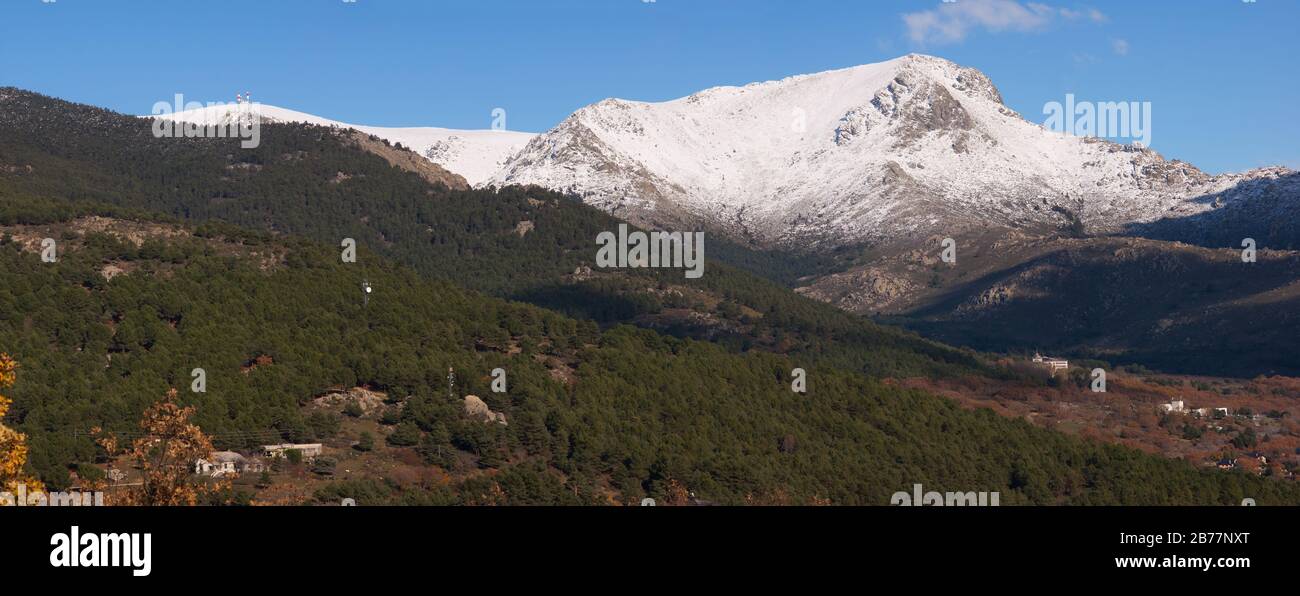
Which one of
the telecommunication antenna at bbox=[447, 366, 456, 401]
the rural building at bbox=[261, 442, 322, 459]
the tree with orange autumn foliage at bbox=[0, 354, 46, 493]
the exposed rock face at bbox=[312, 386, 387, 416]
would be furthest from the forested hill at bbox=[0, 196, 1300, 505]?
the tree with orange autumn foliage at bbox=[0, 354, 46, 493]

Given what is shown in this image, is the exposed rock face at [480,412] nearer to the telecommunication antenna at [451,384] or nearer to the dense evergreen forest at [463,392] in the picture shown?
the telecommunication antenna at [451,384]

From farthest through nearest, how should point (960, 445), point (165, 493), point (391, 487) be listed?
point (960, 445)
point (391, 487)
point (165, 493)

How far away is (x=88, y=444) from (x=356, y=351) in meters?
52.2

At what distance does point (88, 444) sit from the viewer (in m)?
104

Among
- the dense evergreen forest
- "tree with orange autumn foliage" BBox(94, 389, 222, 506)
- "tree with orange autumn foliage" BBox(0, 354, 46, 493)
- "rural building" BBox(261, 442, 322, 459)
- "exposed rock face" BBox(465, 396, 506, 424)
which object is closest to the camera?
"tree with orange autumn foliage" BBox(0, 354, 46, 493)

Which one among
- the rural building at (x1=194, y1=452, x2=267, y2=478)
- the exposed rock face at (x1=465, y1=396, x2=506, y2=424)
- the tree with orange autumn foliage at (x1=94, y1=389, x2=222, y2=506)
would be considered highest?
the tree with orange autumn foliage at (x1=94, y1=389, x2=222, y2=506)

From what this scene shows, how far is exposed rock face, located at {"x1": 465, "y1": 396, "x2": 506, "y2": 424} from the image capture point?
146m

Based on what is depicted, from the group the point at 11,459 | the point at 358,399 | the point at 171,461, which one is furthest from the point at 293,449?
the point at 11,459

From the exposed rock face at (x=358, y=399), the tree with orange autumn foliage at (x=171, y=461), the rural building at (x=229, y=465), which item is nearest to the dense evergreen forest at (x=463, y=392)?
the exposed rock face at (x=358, y=399)

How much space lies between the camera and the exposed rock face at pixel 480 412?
14550 cm

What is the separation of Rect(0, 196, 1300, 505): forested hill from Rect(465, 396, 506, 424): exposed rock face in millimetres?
1438

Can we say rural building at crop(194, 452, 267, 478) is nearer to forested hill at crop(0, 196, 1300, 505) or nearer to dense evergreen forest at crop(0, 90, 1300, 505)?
forested hill at crop(0, 196, 1300, 505)
